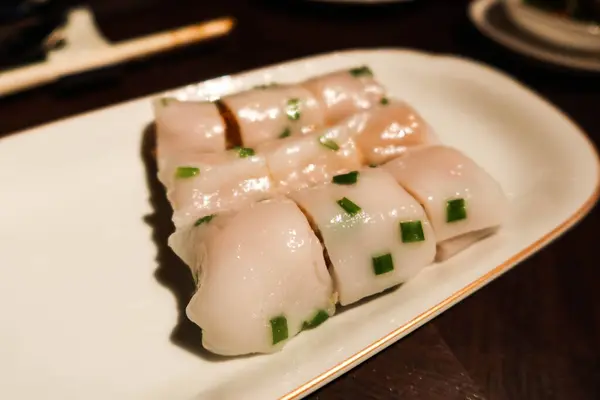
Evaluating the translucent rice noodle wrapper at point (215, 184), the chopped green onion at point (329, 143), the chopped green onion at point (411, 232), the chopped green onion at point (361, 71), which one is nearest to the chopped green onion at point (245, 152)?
the translucent rice noodle wrapper at point (215, 184)

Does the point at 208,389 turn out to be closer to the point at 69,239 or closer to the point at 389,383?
the point at 389,383

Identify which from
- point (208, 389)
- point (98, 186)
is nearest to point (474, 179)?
point (208, 389)

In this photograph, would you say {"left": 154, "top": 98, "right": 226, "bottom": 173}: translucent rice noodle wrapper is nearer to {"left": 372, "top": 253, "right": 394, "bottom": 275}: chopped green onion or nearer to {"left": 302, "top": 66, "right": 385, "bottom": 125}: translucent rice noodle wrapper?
{"left": 302, "top": 66, "right": 385, "bottom": 125}: translucent rice noodle wrapper

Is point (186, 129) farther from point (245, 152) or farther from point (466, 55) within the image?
point (466, 55)

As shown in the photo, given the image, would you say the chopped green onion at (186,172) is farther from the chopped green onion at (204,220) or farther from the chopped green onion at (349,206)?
the chopped green onion at (349,206)

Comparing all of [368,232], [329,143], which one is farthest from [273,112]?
[368,232]

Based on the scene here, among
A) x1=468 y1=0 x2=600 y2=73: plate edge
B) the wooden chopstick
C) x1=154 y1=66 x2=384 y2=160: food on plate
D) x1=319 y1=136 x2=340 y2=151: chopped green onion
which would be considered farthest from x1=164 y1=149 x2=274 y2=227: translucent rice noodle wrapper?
x1=468 y1=0 x2=600 y2=73: plate edge
